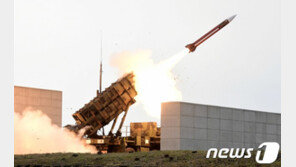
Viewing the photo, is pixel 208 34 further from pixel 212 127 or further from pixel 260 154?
pixel 260 154

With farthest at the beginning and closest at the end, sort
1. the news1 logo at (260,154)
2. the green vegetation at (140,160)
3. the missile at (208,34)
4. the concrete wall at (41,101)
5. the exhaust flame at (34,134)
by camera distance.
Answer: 1. the concrete wall at (41,101)
2. the exhaust flame at (34,134)
3. the missile at (208,34)
4. the green vegetation at (140,160)
5. the news1 logo at (260,154)

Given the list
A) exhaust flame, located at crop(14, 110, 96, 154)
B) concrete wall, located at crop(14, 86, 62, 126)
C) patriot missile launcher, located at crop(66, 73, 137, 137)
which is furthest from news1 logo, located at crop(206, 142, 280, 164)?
concrete wall, located at crop(14, 86, 62, 126)

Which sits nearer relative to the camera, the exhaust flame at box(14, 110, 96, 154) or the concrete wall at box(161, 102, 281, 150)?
the concrete wall at box(161, 102, 281, 150)

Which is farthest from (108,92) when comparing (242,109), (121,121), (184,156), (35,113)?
(184,156)

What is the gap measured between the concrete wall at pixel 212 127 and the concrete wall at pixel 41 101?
9.21m

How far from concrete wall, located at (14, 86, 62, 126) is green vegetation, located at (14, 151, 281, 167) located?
13192 mm

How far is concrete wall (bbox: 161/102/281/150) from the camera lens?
47.3 m

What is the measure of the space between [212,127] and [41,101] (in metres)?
12.8

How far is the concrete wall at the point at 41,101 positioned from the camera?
50.9 metres

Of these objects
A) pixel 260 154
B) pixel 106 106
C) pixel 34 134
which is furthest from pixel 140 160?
pixel 34 134

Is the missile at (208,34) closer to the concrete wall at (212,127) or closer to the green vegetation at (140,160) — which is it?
the concrete wall at (212,127)

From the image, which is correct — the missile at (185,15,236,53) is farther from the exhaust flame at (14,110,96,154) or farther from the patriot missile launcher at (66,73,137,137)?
Answer: the exhaust flame at (14,110,96,154)

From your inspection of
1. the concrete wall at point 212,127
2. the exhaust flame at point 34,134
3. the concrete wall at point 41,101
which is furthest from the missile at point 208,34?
the concrete wall at point 41,101

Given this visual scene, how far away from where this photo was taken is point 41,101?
2046 inches
